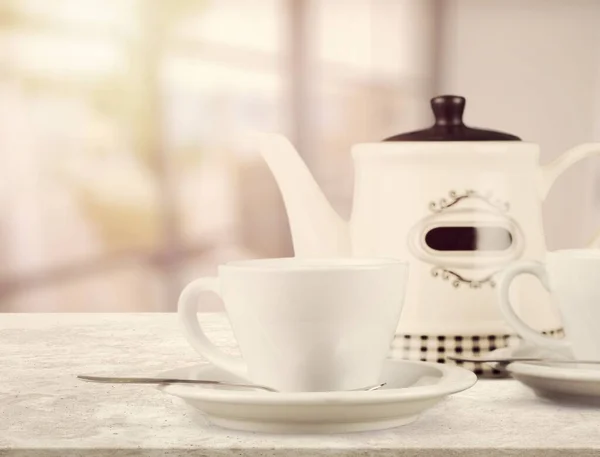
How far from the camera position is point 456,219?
519mm

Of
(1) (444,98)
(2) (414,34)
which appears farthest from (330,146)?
(1) (444,98)

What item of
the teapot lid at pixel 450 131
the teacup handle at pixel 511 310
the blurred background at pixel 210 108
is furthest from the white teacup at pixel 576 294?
the blurred background at pixel 210 108

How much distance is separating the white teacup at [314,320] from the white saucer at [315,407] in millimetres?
40

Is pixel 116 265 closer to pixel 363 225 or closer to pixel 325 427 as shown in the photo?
pixel 363 225

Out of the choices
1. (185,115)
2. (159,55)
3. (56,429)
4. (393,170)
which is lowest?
(56,429)

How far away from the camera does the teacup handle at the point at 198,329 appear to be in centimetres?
42

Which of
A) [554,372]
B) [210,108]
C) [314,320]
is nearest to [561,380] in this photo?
[554,372]

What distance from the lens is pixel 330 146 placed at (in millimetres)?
2486

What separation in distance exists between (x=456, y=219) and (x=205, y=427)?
8.8 inches

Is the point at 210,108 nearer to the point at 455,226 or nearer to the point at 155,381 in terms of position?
the point at 455,226

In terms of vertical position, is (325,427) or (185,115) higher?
(185,115)

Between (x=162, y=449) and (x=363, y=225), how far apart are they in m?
0.25

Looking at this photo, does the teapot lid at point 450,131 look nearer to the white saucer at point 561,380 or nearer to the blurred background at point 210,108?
the white saucer at point 561,380

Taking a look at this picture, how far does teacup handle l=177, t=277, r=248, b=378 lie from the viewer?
42 centimetres
